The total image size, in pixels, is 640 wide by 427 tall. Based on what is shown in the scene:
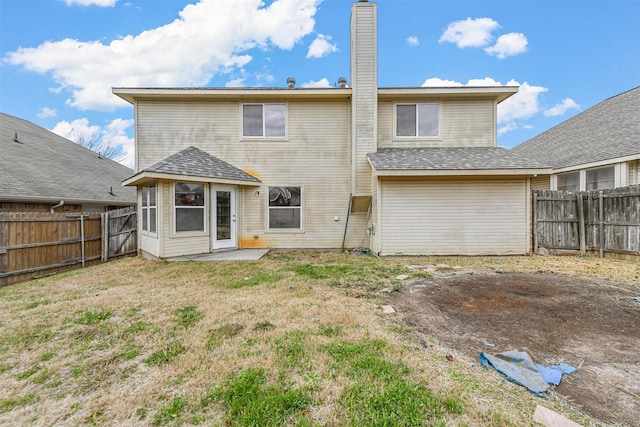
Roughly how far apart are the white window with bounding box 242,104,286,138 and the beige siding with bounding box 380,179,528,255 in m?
4.18

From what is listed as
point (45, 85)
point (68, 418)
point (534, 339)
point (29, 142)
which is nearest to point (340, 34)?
point (534, 339)

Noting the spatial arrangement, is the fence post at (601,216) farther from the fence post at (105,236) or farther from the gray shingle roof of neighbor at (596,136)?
the fence post at (105,236)

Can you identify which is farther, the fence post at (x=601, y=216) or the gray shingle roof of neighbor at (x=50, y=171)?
the gray shingle roof of neighbor at (x=50, y=171)

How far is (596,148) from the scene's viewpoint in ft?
34.8

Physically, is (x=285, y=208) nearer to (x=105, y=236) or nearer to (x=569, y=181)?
(x=105, y=236)

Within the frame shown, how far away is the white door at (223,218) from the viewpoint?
9000 mm

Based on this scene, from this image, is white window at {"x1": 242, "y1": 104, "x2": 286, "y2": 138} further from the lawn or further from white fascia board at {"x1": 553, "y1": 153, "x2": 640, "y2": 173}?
white fascia board at {"x1": 553, "y1": 153, "x2": 640, "y2": 173}

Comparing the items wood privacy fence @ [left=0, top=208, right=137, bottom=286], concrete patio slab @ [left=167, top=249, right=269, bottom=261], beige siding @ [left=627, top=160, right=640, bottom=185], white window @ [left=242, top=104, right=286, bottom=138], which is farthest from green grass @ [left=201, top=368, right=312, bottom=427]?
beige siding @ [left=627, top=160, right=640, bottom=185]

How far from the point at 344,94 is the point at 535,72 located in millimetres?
12814

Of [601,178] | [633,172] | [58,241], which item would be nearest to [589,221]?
[633,172]

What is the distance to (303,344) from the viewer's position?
9.73 feet

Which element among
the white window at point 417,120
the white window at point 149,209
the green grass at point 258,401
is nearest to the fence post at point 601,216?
the white window at point 417,120

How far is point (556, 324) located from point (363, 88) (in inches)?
312

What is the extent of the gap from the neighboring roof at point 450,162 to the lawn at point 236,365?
432 cm
